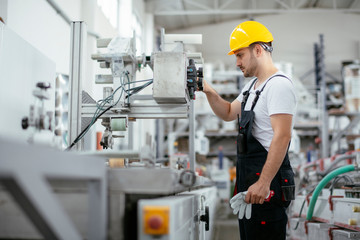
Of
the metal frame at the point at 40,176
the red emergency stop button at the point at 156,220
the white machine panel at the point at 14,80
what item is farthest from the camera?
the white machine panel at the point at 14,80

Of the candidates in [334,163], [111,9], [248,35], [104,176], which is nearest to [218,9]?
[111,9]

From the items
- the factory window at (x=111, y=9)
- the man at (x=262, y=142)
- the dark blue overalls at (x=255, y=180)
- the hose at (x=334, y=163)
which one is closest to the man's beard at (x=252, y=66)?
the man at (x=262, y=142)

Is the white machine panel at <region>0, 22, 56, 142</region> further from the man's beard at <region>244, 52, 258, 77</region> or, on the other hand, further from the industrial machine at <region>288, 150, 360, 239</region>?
the industrial machine at <region>288, 150, 360, 239</region>

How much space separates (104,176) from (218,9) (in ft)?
24.5

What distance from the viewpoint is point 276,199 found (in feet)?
5.32

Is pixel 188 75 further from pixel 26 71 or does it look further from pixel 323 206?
pixel 323 206

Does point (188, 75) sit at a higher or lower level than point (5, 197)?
higher

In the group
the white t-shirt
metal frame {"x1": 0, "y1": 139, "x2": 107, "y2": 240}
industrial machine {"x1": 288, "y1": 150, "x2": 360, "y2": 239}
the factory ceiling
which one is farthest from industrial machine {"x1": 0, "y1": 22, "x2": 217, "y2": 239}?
the factory ceiling

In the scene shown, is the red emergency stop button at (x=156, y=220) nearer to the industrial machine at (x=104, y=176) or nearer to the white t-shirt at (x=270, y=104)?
the industrial machine at (x=104, y=176)

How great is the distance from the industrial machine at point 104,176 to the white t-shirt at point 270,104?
304 millimetres

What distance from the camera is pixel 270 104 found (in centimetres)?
162

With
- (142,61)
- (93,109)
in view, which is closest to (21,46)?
(93,109)

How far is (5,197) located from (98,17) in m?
4.54

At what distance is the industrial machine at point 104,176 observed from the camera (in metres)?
0.69
